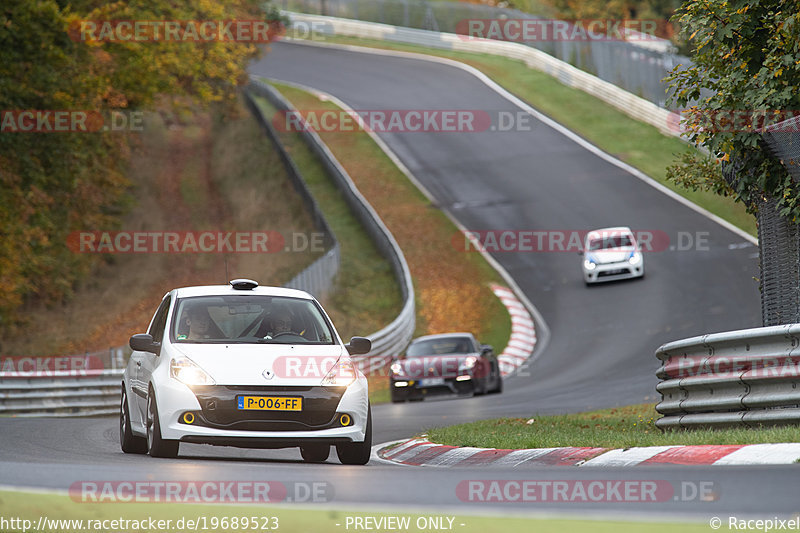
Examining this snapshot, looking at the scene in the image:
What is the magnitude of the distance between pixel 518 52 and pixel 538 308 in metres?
31.0

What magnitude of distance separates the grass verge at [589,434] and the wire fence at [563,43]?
26.7 m

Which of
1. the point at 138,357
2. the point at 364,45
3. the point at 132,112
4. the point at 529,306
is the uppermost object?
the point at 364,45

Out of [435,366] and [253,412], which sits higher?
[253,412]

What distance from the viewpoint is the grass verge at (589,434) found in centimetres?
995

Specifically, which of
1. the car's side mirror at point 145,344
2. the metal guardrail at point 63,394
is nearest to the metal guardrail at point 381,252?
the metal guardrail at point 63,394

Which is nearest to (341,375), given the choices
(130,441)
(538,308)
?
(130,441)

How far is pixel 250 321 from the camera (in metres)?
12.1

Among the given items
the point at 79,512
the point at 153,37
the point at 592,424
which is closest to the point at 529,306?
the point at 153,37

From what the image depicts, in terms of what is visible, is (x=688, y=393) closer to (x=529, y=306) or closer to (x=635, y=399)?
(x=635, y=399)

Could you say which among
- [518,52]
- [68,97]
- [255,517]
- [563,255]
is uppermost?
[518,52]

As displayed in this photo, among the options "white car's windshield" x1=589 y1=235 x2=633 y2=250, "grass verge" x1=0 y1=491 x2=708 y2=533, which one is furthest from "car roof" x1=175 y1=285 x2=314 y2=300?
"white car's windshield" x1=589 y1=235 x2=633 y2=250

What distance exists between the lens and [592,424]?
1522 cm

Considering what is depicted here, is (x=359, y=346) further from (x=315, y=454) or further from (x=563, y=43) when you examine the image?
(x=563, y=43)

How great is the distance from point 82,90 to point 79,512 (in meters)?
23.3
